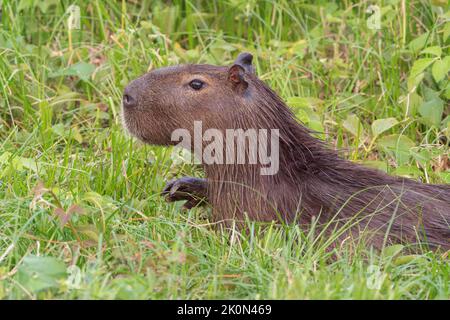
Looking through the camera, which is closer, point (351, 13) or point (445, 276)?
point (445, 276)

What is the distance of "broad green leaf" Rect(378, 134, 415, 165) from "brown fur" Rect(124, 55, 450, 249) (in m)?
0.84

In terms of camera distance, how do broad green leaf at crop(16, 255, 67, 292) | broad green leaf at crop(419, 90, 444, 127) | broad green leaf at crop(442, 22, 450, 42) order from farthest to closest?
broad green leaf at crop(419, 90, 444, 127), broad green leaf at crop(442, 22, 450, 42), broad green leaf at crop(16, 255, 67, 292)

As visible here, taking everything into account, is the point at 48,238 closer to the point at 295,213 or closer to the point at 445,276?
the point at 295,213

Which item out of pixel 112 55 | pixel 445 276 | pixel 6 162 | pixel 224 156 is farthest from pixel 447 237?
pixel 112 55

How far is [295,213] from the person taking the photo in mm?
4363

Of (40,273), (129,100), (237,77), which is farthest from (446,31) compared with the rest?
(40,273)

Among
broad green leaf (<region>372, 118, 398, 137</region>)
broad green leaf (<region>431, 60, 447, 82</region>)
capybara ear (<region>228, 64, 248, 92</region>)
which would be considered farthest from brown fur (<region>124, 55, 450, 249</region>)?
broad green leaf (<region>431, 60, 447, 82</region>)

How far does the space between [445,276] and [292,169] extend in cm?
96

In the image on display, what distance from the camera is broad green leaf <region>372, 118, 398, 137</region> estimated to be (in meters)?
5.38

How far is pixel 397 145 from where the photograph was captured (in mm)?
5422

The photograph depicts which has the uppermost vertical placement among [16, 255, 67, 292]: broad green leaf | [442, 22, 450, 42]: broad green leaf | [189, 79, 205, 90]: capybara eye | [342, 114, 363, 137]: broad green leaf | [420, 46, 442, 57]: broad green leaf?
[442, 22, 450, 42]: broad green leaf

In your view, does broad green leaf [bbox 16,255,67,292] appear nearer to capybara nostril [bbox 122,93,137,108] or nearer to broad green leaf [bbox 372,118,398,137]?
capybara nostril [bbox 122,93,137,108]

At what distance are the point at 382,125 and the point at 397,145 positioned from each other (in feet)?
0.46

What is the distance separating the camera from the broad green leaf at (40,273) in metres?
3.47
